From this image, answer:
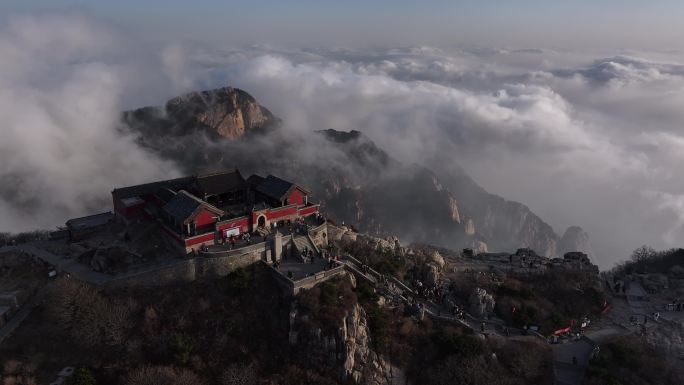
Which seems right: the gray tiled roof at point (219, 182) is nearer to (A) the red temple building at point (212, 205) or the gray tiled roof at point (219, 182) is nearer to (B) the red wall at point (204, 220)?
(A) the red temple building at point (212, 205)

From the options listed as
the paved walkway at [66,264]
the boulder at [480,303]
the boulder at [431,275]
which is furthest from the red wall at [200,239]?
the boulder at [480,303]

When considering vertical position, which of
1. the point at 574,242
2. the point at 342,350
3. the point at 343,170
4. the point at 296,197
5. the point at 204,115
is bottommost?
the point at 574,242

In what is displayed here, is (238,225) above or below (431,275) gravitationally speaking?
above

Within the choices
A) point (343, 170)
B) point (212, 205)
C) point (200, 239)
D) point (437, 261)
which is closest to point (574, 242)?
point (343, 170)

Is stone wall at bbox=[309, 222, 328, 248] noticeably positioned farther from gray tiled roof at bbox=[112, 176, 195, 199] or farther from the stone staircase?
gray tiled roof at bbox=[112, 176, 195, 199]

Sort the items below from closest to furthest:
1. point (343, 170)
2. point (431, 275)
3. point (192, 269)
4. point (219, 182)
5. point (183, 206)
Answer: point (192, 269) → point (183, 206) → point (431, 275) → point (219, 182) → point (343, 170)

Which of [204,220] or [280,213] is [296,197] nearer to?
[280,213]
